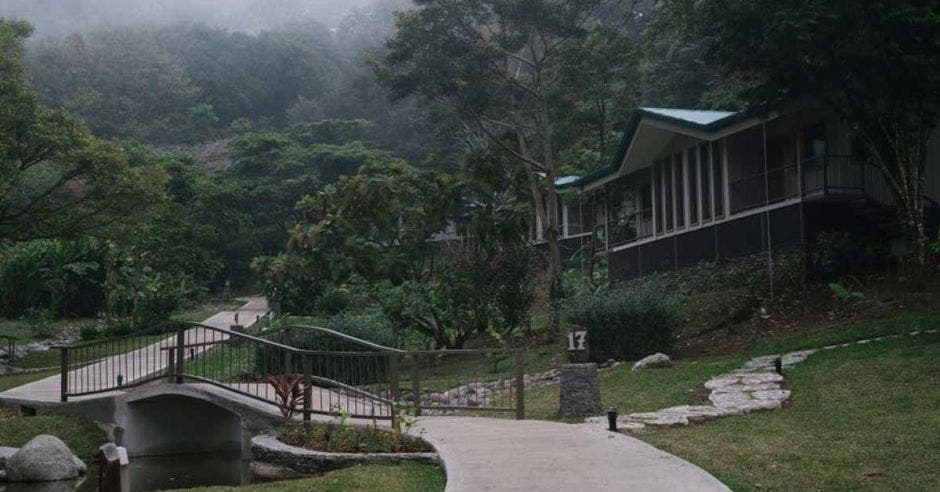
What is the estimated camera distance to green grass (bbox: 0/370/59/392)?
2208 cm

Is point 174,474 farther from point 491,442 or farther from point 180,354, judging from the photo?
point 491,442

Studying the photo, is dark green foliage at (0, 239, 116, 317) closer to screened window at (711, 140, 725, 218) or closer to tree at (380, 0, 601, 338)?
tree at (380, 0, 601, 338)

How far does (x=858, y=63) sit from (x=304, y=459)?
12.8 metres

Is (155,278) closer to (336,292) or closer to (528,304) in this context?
(336,292)

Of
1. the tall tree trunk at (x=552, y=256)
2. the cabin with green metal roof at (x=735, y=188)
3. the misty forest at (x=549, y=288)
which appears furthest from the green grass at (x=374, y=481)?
the cabin with green metal roof at (x=735, y=188)

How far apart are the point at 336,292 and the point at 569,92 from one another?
10625mm

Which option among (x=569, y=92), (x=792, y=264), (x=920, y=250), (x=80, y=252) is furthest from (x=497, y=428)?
(x=80, y=252)

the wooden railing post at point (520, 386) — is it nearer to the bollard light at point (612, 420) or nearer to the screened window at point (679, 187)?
the bollard light at point (612, 420)

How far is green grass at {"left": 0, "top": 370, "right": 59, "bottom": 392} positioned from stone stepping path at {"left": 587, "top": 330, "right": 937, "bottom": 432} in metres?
15.0

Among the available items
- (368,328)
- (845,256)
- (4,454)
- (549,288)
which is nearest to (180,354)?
(4,454)

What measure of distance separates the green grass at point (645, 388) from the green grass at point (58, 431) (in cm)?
694

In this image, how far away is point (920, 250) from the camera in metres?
19.1

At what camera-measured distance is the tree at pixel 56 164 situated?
966 inches

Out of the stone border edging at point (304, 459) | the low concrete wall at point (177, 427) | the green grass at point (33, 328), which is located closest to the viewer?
the stone border edging at point (304, 459)
